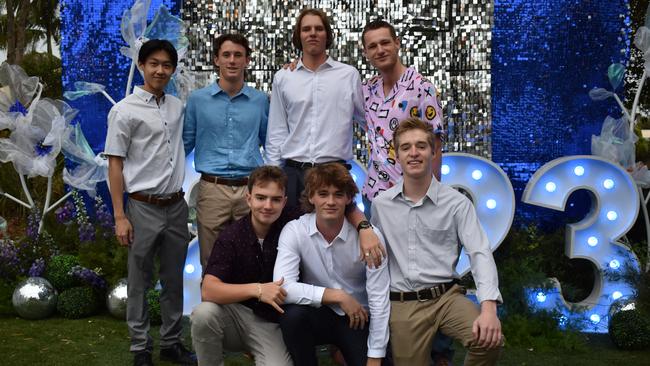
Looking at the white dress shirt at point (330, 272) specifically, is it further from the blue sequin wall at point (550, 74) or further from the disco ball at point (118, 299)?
the blue sequin wall at point (550, 74)

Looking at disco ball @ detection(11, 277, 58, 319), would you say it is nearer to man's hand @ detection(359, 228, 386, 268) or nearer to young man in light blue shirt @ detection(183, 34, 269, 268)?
young man in light blue shirt @ detection(183, 34, 269, 268)

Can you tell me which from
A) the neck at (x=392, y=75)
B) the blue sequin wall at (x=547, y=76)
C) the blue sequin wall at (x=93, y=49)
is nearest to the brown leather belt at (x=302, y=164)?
the neck at (x=392, y=75)

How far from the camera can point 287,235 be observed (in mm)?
3205

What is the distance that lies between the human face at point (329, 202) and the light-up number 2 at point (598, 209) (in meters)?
2.32

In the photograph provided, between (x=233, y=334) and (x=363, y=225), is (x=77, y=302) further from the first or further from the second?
(x=363, y=225)

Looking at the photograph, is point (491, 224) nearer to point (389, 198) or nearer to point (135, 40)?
point (389, 198)

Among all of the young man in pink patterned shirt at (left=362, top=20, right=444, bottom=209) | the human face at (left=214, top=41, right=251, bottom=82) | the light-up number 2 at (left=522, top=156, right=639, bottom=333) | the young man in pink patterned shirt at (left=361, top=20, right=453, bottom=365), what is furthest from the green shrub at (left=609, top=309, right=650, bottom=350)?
the human face at (left=214, top=41, right=251, bottom=82)

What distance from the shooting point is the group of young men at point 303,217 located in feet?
10.2

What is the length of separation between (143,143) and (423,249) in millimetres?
1546

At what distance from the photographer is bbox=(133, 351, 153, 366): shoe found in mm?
3875

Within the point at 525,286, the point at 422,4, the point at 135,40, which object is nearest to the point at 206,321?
the point at 525,286

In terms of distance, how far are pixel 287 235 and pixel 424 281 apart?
620 mm

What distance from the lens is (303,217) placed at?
328 cm

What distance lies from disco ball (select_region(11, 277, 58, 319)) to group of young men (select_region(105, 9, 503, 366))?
156 cm
